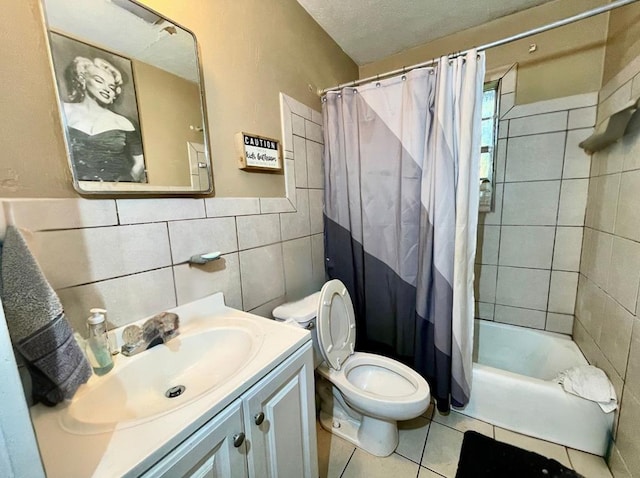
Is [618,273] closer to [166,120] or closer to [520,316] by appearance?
[520,316]

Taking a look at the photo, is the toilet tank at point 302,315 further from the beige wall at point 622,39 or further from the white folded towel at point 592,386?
the beige wall at point 622,39

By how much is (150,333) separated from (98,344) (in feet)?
0.46

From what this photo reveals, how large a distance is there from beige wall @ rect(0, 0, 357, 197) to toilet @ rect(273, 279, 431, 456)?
636 mm

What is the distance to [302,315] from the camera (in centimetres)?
125

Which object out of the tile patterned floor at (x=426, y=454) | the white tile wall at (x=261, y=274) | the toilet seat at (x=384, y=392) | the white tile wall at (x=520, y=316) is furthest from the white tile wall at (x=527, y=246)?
the white tile wall at (x=261, y=274)

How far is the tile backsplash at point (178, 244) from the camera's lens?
72 centimetres

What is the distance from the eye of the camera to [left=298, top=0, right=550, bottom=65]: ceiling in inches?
58.1

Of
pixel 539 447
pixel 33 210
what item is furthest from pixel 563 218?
pixel 33 210

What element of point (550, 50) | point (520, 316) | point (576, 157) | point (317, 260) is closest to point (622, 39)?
point (550, 50)

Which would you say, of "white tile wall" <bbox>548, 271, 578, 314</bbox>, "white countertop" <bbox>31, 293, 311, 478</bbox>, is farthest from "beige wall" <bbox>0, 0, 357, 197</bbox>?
"white tile wall" <bbox>548, 271, 578, 314</bbox>

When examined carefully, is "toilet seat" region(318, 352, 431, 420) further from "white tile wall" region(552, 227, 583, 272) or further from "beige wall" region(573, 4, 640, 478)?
"white tile wall" region(552, 227, 583, 272)

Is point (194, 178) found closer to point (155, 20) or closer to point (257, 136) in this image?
point (257, 136)

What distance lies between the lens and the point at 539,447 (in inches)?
51.8

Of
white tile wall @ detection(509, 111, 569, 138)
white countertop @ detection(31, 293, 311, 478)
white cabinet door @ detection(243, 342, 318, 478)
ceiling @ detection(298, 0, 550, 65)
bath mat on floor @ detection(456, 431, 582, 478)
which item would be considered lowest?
bath mat on floor @ detection(456, 431, 582, 478)
